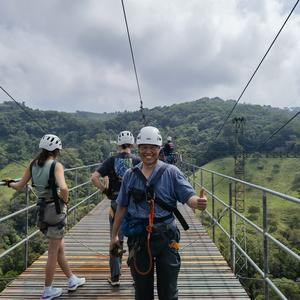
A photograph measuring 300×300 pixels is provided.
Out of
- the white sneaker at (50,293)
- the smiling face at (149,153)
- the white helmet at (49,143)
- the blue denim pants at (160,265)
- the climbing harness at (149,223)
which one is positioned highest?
the white helmet at (49,143)

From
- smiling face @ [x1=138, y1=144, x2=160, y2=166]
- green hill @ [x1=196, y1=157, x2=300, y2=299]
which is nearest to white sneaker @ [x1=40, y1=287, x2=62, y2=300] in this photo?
smiling face @ [x1=138, y1=144, x2=160, y2=166]

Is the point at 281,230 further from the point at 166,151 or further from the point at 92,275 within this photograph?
the point at 92,275

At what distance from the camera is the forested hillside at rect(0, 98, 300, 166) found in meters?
45.1

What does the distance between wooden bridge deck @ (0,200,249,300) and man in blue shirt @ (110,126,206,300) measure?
1.88 m

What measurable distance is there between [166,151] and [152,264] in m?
8.19

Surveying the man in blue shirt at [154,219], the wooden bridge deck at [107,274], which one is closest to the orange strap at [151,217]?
the man in blue shirt at [154,219]

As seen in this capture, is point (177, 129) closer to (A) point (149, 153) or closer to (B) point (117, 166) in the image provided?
(B) point (117, 166)

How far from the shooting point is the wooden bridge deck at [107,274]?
448 cm

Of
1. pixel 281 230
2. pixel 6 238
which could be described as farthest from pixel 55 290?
pixel 281 230

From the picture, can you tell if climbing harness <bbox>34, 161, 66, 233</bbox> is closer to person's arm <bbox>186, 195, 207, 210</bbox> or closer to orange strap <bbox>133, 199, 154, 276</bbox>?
orange strap <bbox>133, 199, 154, 276</bbox>

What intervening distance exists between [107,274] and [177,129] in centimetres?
7779

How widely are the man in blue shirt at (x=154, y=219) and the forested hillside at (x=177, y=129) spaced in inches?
1406

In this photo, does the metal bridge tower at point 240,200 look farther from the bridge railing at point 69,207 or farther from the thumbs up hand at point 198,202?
the thumbs up hand at point 198,202

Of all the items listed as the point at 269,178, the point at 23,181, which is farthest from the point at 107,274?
the point at 269,178
